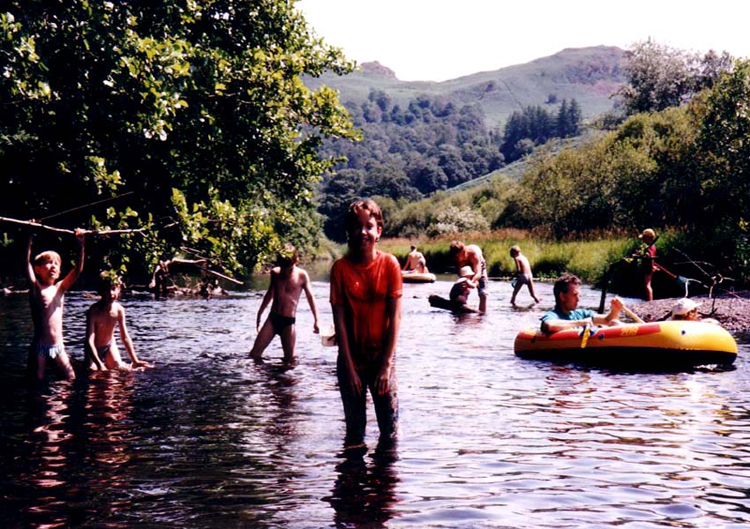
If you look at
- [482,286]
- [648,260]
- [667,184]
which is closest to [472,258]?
[482,286]

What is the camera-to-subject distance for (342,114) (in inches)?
750

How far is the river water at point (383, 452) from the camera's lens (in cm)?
577

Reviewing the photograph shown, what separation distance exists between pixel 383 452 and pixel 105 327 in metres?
5.68

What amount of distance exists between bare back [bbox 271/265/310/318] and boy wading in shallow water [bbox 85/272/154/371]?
2.22 m

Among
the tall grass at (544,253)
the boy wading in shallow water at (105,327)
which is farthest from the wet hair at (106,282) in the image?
the tall grass at (544,253)

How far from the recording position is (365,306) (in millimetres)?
6395

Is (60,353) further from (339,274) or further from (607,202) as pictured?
(607,202)

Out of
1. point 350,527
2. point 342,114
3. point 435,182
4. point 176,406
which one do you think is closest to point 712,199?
point 342,114

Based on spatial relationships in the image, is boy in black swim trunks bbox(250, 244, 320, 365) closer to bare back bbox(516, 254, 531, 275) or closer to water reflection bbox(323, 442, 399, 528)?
water reflection bbox(323, 442, 399, 528)

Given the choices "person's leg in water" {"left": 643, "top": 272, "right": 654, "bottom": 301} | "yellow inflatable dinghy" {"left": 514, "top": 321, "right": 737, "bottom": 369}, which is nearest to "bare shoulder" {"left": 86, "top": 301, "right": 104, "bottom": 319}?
"yellow inflatable dinghy" {"left": 514, "top": 321, "right": 737, "bottom": 369}

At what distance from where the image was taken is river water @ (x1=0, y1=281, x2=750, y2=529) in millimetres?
5773

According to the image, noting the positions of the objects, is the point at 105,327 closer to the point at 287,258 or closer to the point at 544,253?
the point at 287,258

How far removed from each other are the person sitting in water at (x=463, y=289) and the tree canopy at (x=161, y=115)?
4840 millimetres

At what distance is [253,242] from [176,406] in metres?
5.42
